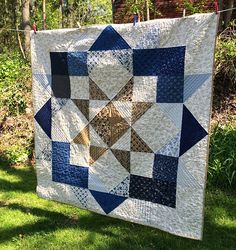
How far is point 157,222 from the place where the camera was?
314 cm

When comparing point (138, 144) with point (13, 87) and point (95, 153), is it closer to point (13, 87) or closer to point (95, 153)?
point (95, 153)

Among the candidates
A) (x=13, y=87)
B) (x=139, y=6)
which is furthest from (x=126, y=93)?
(x=139, y=6)

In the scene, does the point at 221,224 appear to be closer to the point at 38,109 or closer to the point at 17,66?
the point at 38,109

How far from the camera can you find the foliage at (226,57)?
595 cm

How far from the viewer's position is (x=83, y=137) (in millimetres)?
3488

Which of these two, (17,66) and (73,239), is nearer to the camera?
(73,239)

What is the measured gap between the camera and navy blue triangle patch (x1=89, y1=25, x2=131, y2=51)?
10.1 ft

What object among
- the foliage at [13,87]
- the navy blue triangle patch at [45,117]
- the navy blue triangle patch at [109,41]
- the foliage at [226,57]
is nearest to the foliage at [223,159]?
the foliage at [226,57]

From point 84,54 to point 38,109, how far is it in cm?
77

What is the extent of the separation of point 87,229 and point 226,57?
3.65 metres

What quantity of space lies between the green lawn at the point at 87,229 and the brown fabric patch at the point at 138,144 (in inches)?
34.2

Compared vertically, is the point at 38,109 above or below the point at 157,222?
above

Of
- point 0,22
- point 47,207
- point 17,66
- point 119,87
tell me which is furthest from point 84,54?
point 0,22

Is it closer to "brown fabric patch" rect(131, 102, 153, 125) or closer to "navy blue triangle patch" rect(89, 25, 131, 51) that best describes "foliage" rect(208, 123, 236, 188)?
"brown fabric patch" rect(131, 102, 153, 125)
